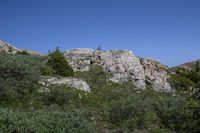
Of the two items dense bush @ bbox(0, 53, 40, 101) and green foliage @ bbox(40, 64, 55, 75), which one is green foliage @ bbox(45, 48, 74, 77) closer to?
green foliage @ bbox(40, 64, 55, 75)

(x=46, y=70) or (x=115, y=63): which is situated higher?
(x=115, y=63)

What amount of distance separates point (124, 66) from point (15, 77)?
31061 mm

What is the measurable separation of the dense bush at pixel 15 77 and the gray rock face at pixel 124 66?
2300 cm

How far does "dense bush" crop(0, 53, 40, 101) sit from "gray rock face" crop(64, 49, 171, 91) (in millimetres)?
23001

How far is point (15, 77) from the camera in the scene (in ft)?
113

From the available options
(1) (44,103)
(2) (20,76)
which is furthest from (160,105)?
(2) (20,76)

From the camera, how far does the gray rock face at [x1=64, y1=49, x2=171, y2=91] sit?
59.4m

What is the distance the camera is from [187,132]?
2842cm

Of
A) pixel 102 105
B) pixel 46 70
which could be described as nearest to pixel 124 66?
pixel 46 70

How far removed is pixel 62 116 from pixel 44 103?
15527mm

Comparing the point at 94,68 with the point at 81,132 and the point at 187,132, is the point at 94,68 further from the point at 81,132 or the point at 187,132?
the point at 81,132

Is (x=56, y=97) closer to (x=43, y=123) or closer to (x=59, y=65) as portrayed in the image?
(x=59, y=65)

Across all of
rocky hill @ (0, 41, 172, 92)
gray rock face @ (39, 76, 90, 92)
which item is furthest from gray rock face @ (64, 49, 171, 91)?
gray rock face @ (39, 76, 90, 92)

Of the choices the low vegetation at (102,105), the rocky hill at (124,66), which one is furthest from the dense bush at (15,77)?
the rocky hill at (124,66)
